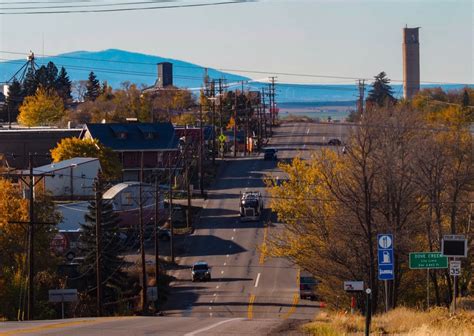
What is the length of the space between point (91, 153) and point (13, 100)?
70028 mm

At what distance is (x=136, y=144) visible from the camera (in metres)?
94.6

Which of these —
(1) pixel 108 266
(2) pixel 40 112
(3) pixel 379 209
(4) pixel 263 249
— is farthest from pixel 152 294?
(2) pixel 40 112

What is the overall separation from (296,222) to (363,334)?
2217 cm

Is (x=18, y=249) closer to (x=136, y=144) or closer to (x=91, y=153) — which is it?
(x=91, y=153)

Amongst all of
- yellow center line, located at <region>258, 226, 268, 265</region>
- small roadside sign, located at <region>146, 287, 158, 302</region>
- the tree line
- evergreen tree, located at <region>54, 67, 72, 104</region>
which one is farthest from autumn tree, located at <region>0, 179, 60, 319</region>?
evergreen tree, located at <region>54, 67, 72, 104</region>

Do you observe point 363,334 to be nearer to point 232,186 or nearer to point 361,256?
point 361,256

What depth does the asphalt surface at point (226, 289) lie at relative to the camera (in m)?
22.8

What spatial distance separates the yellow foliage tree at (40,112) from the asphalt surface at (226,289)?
39465mm

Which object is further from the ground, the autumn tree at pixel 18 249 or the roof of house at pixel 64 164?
the roof of house at pixel 64 164

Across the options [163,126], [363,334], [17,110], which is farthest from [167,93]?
[363,334]

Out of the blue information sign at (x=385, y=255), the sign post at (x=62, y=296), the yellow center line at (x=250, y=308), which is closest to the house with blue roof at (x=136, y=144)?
the yellow center line at (x=250, y=308)

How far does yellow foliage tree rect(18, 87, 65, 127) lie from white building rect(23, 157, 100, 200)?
4812 cm

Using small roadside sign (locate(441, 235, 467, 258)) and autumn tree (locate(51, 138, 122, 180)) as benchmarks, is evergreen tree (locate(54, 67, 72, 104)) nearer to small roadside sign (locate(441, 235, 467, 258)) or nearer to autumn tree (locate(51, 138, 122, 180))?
autumn tree (locate(51, 138, 122, 180))

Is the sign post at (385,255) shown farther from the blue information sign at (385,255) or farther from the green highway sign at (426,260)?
the green highway sign at (426,260)
